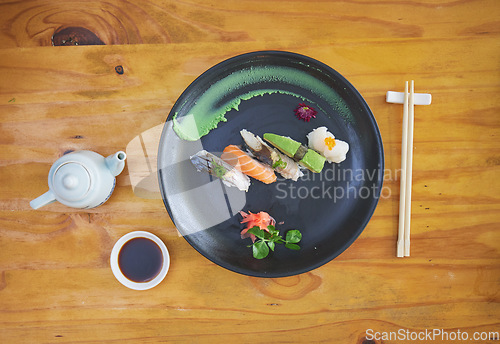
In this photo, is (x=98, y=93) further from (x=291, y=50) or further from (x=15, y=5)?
(x=291, y=50)

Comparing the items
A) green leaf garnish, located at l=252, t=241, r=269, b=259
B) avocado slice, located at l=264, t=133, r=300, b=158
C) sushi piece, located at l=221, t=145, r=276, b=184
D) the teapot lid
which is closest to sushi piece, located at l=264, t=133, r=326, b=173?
avocado slice, located at l=264, t=133, r=300, b=158

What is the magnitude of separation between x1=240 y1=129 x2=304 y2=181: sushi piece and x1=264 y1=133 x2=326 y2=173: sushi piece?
32 millimetres

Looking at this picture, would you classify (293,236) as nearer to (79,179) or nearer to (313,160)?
(313,160)

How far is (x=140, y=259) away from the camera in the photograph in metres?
1.48

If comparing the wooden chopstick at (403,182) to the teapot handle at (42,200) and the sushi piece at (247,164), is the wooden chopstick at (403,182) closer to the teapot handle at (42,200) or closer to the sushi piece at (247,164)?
the sushi piece at (247,164)

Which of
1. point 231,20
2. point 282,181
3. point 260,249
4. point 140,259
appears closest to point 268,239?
point 260,249

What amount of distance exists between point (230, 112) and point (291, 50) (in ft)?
1.37

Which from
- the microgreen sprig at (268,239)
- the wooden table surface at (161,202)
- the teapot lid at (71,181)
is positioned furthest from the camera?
the wooden table surface at (161,202)

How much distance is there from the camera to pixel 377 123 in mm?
1528

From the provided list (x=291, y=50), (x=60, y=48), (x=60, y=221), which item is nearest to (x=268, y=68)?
(x=291, y=50)

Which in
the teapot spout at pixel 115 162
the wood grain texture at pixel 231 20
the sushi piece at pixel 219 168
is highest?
the wood grain texture at pixel 231 20

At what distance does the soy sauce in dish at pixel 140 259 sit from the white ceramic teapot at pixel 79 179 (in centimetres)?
27

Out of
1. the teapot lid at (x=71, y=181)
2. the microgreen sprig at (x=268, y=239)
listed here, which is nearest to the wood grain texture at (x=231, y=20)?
the teapot lid at (x=71, y=181)

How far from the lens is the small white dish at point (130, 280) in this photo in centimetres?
145
